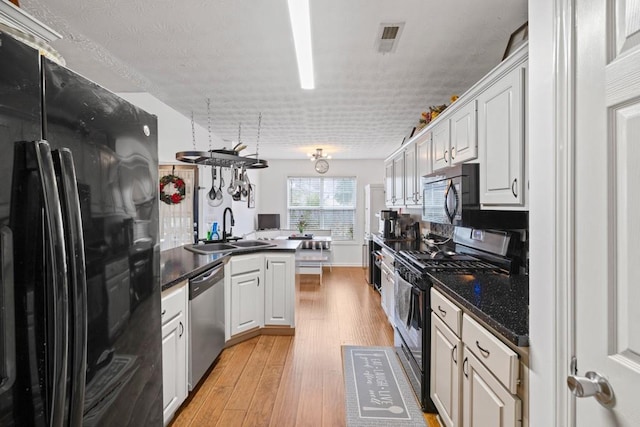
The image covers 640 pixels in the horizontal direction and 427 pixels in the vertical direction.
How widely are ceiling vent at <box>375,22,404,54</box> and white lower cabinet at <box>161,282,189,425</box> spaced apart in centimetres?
207

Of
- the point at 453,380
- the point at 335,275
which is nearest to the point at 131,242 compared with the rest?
the point at 453,380

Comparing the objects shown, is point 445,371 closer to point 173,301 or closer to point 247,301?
point 173,301

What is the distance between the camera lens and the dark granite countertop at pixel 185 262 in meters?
1.95

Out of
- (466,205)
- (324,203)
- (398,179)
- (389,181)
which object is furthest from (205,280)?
(324,203)

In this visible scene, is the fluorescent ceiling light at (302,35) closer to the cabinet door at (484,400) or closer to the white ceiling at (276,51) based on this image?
the white ceiling at (276,51)

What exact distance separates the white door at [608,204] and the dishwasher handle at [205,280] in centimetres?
209

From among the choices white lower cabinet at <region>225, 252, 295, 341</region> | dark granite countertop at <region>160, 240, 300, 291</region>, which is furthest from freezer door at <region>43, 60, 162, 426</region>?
white lower cabinet at <region>225, 252, 295, 341</region>

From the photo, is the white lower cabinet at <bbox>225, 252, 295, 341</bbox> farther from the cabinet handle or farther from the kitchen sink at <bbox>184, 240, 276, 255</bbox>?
the cabinet handle

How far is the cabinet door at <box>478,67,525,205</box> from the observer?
60.2 inches

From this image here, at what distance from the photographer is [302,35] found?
1917 millimetres

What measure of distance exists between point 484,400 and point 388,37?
208 cm

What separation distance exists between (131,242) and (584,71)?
1.45 m

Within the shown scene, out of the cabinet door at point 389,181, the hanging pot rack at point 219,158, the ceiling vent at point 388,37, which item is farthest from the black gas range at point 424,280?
the cabinet door at point 389,181

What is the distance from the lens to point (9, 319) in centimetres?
62
